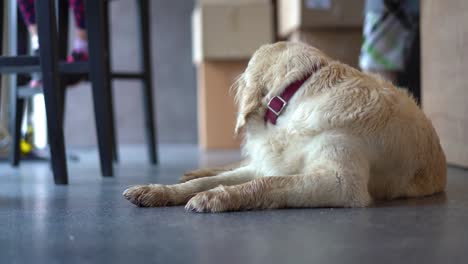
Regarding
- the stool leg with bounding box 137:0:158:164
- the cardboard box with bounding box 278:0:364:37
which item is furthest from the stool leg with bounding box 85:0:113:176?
the cardboard box with bounding box 278:0:364:37

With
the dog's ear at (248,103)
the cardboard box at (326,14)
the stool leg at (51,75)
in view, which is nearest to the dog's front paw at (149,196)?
the dog's ear at (248,103)

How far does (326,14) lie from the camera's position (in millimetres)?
4289

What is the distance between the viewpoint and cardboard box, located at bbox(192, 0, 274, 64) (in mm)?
5000

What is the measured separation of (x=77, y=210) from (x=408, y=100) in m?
1.10

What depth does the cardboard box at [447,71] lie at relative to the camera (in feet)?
9.48

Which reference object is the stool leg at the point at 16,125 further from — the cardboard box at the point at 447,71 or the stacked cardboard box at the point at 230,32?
the cardboard box at the point at 447,71

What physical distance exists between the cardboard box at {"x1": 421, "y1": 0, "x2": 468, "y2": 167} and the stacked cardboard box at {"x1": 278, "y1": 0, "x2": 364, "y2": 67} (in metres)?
1.03

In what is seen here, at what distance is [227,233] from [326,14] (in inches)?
124

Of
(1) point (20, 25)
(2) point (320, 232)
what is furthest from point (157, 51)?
(2) point (320, 232)

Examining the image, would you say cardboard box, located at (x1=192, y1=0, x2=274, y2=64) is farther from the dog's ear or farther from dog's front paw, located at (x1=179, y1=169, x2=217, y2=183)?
the dog's ear

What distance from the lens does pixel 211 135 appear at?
209 inches

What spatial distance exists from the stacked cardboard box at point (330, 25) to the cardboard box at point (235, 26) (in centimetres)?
→ 41

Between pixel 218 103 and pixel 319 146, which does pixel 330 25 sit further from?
pixel 319 146

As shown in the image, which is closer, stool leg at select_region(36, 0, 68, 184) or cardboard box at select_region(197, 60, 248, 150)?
stool leg at select_region(36, 0, 68, 184)
